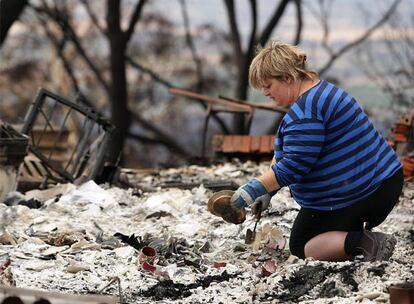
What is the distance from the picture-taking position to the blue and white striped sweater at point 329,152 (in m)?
5.16

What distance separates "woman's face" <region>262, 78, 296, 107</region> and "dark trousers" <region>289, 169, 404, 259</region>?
2.41 feet

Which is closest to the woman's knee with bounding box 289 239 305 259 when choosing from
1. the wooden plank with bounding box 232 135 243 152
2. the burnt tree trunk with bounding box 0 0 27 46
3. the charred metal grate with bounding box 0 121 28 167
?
the charred metal grate with bounding box 0 121 28 167

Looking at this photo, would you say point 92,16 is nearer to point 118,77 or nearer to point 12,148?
point 118,77

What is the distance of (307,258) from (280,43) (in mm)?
1291

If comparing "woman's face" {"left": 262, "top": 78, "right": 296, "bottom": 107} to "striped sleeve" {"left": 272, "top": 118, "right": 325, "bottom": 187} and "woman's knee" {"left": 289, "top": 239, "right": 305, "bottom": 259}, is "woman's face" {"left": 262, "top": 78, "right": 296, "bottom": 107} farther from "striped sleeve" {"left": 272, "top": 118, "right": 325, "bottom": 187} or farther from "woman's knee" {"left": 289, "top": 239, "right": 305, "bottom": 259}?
"woman's knee" {"left": 289, "top": 239, "right": 305, "bottom": 259}

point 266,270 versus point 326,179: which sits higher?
point 326,179

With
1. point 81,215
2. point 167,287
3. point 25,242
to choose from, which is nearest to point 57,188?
point 81,215

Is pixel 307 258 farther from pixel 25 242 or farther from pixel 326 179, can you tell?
pixel 25 242

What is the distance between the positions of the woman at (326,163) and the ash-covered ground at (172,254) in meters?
0.26

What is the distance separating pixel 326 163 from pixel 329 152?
0.22 feet

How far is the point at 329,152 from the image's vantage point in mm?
5277

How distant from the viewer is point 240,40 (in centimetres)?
2038

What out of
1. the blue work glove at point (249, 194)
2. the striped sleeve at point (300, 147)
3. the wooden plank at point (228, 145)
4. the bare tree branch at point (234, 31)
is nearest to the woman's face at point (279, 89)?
the striped sleeve at point (300, 147)

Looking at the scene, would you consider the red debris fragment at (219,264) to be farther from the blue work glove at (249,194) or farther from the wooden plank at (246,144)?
the wooden plank at (246,144)
